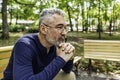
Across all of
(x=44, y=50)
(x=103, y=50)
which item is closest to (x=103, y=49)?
(x=103, y=50)

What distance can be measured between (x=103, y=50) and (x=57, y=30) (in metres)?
5.17

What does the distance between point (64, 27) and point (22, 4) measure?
45.3 feet

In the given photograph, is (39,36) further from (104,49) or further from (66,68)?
(104,49)

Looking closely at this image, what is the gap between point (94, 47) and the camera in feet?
23.4

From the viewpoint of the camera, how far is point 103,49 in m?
7.04

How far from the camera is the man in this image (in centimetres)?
180

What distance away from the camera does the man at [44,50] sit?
5.91ft

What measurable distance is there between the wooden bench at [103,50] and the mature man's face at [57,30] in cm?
500

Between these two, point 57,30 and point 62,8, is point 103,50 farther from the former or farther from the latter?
point 62,8

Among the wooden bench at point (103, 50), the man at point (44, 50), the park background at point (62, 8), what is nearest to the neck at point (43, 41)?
the man at point (44, 50)

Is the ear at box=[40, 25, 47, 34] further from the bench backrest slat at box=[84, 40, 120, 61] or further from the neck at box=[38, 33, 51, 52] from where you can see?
the bench backrest slat at box=[84, 40, 120, 61]

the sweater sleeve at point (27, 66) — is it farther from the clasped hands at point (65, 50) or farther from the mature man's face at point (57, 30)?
the mature man's face at point (57, 30)

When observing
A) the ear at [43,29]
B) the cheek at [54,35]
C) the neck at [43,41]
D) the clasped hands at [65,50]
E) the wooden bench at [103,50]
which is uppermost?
the ear at [43,29]

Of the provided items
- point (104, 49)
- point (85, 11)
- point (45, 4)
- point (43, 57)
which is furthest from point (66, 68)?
point (85, 11)
